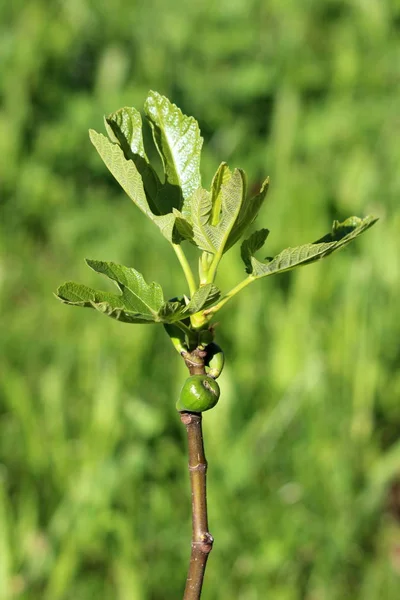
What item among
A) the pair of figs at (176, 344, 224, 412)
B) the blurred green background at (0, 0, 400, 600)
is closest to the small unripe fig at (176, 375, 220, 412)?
the pair of figs at (176, 344, 224, 412)

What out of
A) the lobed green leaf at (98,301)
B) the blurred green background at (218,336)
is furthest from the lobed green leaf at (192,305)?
the blurred green background at (218,336)

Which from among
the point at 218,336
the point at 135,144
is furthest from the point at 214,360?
the point at 218,336

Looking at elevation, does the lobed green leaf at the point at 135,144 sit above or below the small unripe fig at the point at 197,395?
above

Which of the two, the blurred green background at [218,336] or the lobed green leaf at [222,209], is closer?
the lobed green leaf at [222,209]

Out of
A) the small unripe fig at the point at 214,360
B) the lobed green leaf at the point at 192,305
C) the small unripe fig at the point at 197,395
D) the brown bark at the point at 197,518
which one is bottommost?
the brown bark at the point at 197,518

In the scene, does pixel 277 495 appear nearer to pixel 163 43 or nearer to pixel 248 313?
pixel 248 313

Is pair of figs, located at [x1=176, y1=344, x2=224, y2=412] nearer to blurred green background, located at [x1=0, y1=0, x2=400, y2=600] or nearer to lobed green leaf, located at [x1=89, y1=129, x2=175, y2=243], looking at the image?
lobed green leaf, located at [x1=89, y1=129, x2=175, y2=243]

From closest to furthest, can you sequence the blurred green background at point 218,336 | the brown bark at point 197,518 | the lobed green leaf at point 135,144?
the brown bark at point 197,518 → the lobed green leaf at point 135,144 → the blurred green background at point 218,336

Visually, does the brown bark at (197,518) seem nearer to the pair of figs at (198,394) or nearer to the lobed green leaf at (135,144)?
the pair of figs at (198,394)
